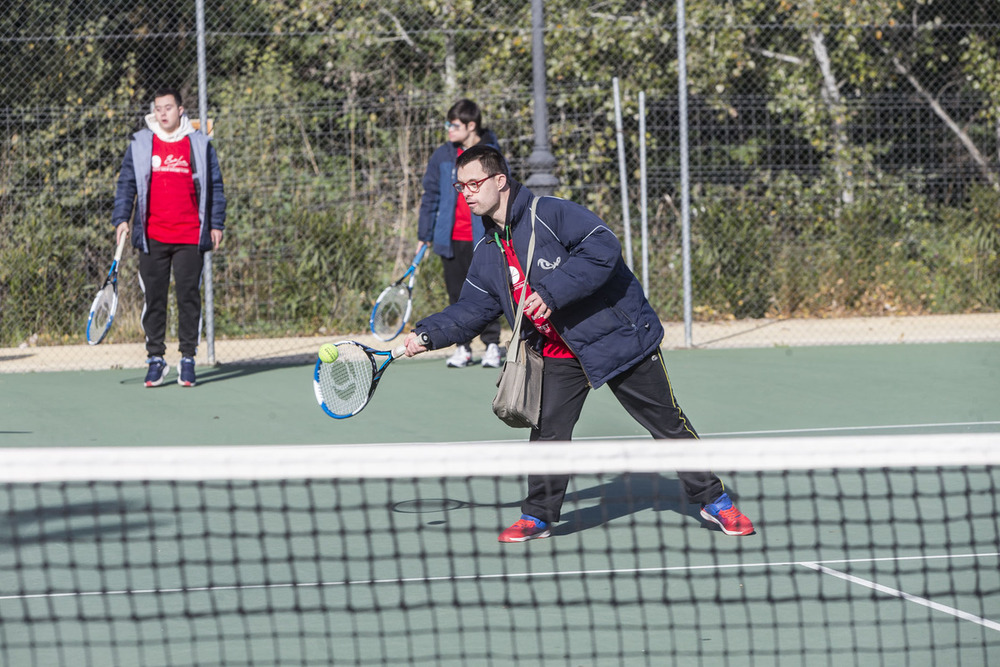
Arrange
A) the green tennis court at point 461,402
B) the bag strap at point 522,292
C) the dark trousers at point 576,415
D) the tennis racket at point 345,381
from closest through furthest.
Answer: the bag strap at point 522,292, the dark trousers at point 576,415, the tennis racket at point 345,381, the green tennis court at point 461,402

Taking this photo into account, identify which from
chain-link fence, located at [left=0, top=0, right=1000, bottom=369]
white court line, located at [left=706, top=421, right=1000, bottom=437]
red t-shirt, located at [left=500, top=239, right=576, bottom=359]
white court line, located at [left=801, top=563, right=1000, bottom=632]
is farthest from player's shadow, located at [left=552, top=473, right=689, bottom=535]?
chain-link fence, located at [left=0, top=0, right=1000, bottom=369]

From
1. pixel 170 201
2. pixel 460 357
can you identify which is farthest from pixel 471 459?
pixel 460 357

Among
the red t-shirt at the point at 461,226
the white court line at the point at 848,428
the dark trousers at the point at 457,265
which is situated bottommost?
the white court line at the point at 848,428

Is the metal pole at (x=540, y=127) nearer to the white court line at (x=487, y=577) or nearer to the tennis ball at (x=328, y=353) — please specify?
the tennis ball at (x=328, y=353)

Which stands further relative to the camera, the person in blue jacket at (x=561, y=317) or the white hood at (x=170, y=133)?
Result: the white hood at (x=170, y=133)

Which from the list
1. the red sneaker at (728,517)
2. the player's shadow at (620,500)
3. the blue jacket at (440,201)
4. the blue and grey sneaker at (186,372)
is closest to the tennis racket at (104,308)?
the blue and grey sneaker at (186,372)

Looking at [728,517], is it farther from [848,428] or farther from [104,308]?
[104,308]

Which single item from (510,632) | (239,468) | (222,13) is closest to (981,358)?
(510,632)

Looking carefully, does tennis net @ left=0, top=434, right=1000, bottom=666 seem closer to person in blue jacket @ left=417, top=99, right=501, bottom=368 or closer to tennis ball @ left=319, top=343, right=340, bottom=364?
tennis ball @ left=319, top=343, right=340, bottom=364

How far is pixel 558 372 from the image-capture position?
5.21m

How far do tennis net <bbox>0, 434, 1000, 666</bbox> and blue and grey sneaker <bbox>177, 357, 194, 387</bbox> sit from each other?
300 cm

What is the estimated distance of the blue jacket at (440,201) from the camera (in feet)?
30.0

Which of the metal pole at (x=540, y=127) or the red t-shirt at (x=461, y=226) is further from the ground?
the metal pole at (x=540, y=127)

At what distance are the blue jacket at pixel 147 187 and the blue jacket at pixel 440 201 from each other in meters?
1.44
